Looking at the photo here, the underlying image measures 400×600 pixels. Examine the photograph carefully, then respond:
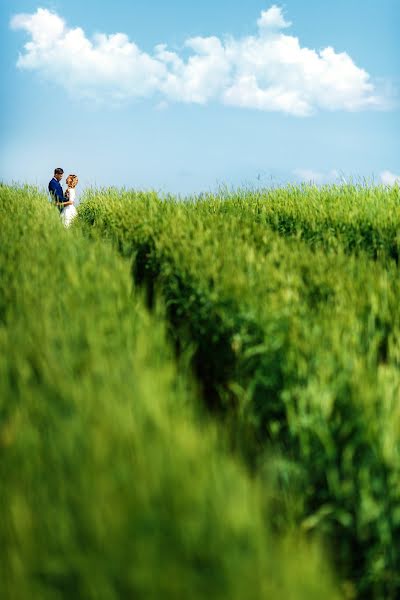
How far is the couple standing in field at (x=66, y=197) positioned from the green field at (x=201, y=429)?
8.68 m

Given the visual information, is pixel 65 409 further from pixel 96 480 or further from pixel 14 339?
pixel 14 339

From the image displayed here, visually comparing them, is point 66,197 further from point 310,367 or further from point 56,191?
point 310,367

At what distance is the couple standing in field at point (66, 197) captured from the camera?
14.6 metres

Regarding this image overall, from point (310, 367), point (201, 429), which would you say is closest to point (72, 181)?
point (310, 367)

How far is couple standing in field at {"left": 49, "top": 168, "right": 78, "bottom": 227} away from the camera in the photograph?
14.6 metres

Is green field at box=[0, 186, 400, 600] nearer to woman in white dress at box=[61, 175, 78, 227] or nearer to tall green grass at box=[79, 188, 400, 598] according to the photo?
tall green grass at box=[79, 188, 400, 598]

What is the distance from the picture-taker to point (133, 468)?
2070 mm

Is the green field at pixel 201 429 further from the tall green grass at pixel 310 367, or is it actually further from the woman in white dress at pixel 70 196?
the woman in white dress at pixel 70 196

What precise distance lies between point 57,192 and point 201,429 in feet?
42.5

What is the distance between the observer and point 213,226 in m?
6.98

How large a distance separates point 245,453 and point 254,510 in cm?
166

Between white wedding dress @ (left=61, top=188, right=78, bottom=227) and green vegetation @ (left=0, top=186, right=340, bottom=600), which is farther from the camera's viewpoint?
white wedding dress @ (left=61, top=188, right=78, bottom=227)

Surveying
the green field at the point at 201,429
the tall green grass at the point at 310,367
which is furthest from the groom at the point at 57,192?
the green field at the point at 201,429

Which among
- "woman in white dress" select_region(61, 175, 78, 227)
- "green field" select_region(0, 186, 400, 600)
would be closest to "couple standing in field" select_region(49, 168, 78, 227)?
"woman in white dress" select_region(61, 175, 78, 227)
